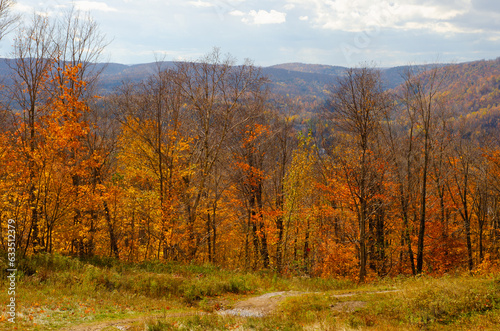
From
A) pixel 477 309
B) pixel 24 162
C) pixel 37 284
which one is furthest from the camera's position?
pixel 24 162

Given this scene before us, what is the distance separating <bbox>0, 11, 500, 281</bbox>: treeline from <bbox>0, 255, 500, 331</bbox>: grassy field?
3213 millimetres

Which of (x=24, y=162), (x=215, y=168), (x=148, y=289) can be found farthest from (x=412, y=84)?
(x=24, y=162)

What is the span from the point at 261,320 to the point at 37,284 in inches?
312

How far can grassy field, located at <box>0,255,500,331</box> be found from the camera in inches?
319

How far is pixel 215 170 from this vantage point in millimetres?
22594

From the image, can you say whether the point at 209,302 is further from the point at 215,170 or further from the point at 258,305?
the point at 215,170

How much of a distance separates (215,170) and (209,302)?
12.0m

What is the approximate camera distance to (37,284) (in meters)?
11.1

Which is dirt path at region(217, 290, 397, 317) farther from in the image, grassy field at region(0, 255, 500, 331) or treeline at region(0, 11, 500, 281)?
treeline at region(0, 11, 500, 281)

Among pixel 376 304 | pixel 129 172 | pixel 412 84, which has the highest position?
pixel 412 84

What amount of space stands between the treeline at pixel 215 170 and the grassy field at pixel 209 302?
10.5 ft

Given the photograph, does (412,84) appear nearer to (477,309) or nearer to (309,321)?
(477,309)

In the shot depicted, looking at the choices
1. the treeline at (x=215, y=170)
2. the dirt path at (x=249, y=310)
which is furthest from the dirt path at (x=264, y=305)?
the treeline at (x=215, y=170)

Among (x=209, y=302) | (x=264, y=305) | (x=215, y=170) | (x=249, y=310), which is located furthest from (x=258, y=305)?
(x=215, y=170)
